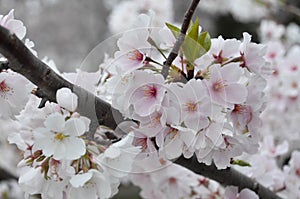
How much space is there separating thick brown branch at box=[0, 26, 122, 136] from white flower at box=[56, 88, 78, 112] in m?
0.03

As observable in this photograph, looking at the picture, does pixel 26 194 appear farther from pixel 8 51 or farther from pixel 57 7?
pixel 57 7

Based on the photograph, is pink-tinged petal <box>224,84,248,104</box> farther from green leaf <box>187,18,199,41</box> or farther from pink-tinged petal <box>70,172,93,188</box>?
pink-tinged petal <box>70,172,93,188</box>

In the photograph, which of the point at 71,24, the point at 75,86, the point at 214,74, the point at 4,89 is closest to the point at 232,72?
the point at 214,74

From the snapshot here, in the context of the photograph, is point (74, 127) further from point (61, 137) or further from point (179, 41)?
point (179, 41)

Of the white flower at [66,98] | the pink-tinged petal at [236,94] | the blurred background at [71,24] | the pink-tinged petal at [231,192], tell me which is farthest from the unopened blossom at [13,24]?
the blurred background at [71,24]

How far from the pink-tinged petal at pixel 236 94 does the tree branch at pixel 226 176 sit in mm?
180

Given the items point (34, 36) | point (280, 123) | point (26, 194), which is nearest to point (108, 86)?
point (26, 194)

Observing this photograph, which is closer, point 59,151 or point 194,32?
point 59,151

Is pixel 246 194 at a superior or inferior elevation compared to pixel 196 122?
inferior

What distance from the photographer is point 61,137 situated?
641 millimetres

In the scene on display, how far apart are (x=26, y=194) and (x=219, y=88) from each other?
1.13 feet

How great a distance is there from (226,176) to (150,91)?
297mm

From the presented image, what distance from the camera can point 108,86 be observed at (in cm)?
72

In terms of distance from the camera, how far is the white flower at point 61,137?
0.64 meters
